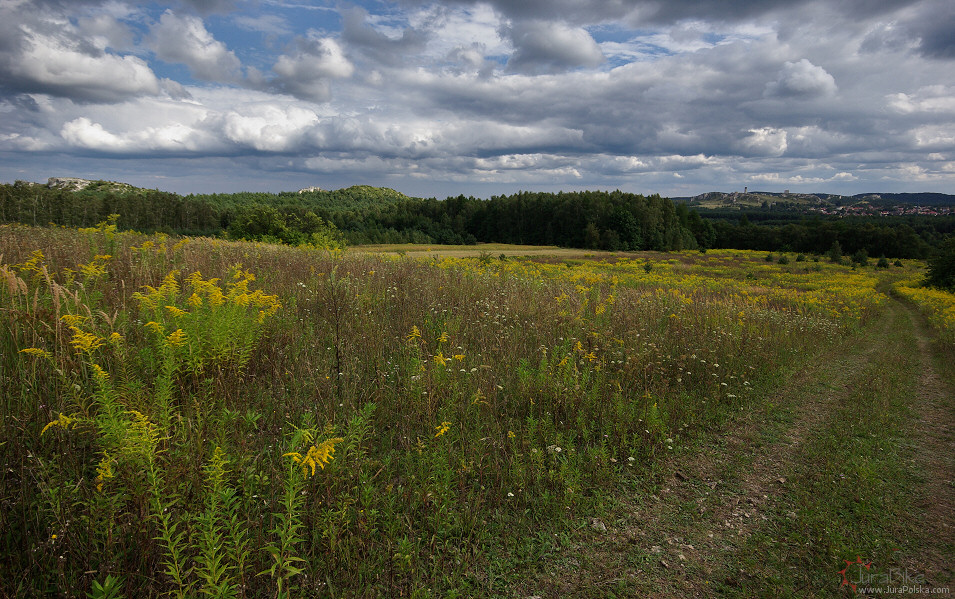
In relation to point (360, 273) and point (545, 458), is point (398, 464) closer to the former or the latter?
point (545, 458)

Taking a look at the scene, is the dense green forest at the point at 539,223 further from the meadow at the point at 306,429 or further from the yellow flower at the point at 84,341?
the yellow flower at the point at 84,341

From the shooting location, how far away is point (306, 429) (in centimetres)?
312

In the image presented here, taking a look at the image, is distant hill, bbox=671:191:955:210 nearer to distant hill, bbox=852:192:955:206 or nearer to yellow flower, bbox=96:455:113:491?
distant hill, bbox=852:192:955:206

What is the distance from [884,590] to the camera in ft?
Answer: 10.4

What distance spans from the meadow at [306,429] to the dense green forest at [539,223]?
59558 mm

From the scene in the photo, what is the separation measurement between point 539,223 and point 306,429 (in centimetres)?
9593

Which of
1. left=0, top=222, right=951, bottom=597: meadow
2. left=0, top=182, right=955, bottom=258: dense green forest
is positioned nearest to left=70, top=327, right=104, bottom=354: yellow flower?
left=0, top=222, right=951, bottom=597: meadow

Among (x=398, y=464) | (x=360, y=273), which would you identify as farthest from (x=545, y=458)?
(x=360, y=273)

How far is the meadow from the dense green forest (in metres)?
59.6

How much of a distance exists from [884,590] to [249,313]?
252 inches

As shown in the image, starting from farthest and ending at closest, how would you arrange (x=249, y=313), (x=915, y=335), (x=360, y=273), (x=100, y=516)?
(x=915, y=335)
(x=360, y=273)
(x=249, y=313)
(x=100, y=516)

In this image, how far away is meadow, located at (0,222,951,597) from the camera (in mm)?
2529

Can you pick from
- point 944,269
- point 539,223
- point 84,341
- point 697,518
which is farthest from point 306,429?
point 539,223

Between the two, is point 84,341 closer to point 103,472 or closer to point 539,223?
point 103,472
